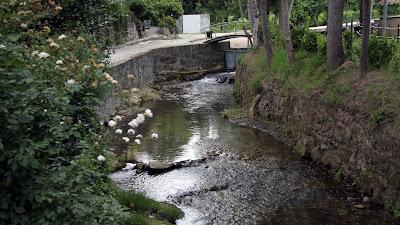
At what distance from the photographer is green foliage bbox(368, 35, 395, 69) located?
13734mm

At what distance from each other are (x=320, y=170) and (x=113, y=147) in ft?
22.0

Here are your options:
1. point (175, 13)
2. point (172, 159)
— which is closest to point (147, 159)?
point (172, 159)

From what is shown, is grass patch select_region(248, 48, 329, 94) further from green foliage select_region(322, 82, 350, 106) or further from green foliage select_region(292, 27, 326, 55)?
green foliage select_region(322, 82, 350, 106)

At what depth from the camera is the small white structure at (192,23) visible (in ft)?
150

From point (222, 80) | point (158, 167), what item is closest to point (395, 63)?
point (158, 167)

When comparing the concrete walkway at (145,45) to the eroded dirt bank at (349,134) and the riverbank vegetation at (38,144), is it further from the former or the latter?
the riverbank vegetation at (38,144)

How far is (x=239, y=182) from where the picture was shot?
13008mm

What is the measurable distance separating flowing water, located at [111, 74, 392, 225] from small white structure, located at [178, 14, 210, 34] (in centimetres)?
2722

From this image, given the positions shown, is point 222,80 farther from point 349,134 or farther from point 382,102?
point 382,102

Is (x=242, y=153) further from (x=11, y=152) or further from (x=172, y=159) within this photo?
(x=11, y=152)

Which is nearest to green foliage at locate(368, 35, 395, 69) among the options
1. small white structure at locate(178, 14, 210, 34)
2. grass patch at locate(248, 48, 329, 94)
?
grass patch at locate(248, 48, 329, 94)

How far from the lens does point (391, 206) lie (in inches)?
418

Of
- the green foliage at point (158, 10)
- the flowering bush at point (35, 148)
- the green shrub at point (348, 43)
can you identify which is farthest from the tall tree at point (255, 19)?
the flowering bush at point (35, 148)

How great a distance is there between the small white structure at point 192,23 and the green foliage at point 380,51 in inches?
1280
